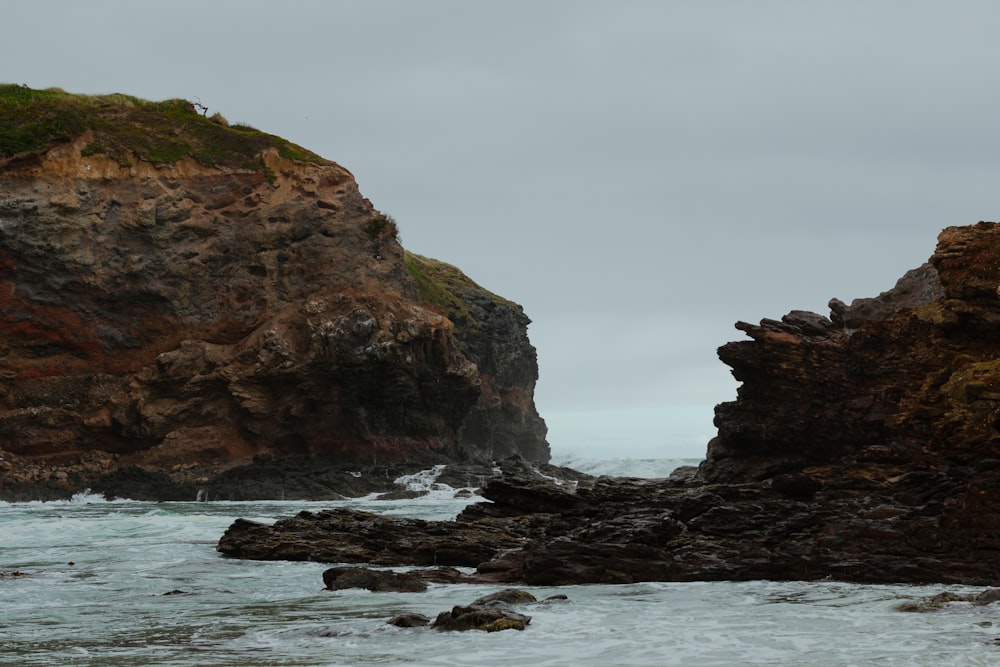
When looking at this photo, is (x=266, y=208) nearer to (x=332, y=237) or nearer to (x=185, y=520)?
(x=332, y=237)

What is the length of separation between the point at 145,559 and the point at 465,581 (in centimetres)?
891

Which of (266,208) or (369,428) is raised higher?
(266,208)

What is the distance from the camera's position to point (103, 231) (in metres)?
55.6

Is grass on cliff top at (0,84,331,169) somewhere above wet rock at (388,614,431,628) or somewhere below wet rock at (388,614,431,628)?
above

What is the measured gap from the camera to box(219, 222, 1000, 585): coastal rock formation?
1830 cm

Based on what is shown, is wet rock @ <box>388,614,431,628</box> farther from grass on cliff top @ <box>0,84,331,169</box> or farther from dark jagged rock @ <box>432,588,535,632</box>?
grass on cliff top @ <box>0,84,331,169</box>

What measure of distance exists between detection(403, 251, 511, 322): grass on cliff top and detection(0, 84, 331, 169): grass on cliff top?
19.7 metres

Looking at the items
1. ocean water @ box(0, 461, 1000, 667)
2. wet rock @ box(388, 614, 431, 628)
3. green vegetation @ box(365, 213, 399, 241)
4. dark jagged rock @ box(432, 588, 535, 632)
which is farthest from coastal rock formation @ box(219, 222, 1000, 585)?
green vegetation @ box(365, 213, 399, 241)

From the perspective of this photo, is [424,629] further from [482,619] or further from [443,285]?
[443,285]

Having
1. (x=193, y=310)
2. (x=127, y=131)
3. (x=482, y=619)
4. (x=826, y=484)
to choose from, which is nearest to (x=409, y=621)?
(x=482, y=619)

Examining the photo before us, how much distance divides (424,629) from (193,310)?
4668 cm

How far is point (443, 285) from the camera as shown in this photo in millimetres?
91562

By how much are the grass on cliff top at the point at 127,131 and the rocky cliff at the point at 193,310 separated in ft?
0.41

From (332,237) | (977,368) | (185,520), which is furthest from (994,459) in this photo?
(332,237)
